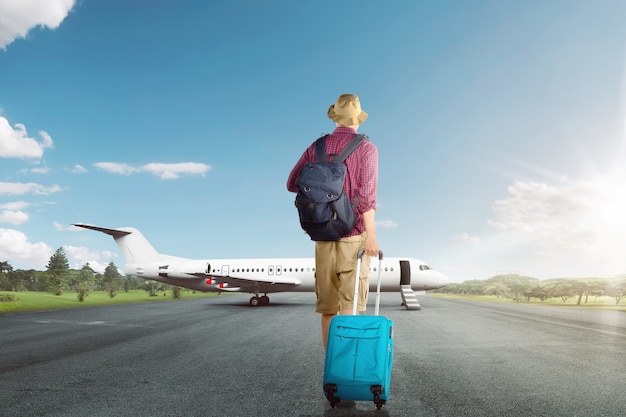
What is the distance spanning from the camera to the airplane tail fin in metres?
33.8

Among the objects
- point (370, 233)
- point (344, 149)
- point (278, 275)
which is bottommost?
point (278, 275)

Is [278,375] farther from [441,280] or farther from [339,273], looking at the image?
[441,280]

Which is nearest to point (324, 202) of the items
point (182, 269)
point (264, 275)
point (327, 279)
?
point (327, 279)

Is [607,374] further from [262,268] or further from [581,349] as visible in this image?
[262,268]

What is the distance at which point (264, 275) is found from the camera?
2817cm

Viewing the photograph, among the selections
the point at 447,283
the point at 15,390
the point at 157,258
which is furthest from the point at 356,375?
the point at 157,258

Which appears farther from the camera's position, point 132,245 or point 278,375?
point 132,245

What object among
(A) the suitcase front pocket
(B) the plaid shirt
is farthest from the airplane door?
(A) the suitcase front pocket

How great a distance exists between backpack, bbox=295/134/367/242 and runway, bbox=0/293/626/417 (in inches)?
67.2

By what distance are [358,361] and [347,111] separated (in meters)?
2.52

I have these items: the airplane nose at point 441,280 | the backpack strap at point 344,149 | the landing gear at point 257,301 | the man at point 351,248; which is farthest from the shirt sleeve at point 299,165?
the airplane nose at point 441,280

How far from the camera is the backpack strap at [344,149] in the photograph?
434cm

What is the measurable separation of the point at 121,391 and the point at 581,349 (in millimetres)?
8500

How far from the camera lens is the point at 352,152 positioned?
14.3 ft
